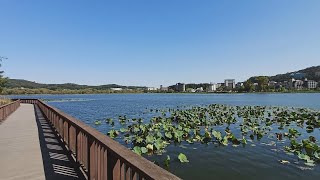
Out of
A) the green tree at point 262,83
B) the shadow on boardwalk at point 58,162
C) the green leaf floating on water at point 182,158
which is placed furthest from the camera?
the green tree at point 262,83

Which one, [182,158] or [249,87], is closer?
[182,158]

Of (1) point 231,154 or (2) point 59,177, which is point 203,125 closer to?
(1) point 231,154

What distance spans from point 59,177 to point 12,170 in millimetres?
1406

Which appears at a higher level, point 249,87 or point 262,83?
point 262,83

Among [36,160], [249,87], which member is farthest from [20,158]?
[249,87]

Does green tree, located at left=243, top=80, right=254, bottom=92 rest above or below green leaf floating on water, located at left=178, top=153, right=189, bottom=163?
above

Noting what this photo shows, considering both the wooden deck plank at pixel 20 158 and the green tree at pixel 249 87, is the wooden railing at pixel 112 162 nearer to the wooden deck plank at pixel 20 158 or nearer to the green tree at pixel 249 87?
the wooden deck plank at pixel 20 158

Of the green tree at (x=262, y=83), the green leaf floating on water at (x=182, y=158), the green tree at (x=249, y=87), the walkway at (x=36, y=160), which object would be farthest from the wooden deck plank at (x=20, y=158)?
the green tree at (x=262, y=83)

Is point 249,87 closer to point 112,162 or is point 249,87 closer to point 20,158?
point 20,158

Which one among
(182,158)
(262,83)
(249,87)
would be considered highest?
(262,83)

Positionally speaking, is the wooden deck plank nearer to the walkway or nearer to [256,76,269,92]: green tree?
the walkway

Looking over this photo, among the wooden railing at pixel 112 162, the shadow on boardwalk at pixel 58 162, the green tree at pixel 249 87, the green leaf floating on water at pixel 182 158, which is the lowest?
the green leaf floating on water at pixel 182 158


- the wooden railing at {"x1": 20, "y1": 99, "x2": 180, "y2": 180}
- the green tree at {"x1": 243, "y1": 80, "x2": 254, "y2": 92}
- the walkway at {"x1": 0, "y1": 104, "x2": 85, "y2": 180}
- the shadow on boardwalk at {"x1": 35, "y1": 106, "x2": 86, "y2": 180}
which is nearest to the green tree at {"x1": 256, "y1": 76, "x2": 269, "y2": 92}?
the green tree at {"x1": 243, "y1": 80, "x2": 254, "y2": 92}

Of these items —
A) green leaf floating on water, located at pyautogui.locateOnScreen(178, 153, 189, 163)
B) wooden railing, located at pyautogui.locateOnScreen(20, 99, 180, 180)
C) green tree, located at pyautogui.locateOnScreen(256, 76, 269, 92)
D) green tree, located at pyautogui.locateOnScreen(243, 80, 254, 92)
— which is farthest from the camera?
green tree, located at pyautogui.locateOnScreen(243, 80, 254, 92)
